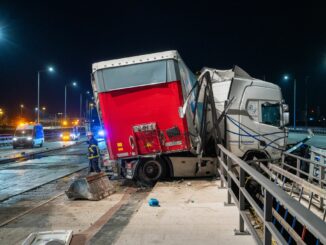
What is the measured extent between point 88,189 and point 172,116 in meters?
2.95

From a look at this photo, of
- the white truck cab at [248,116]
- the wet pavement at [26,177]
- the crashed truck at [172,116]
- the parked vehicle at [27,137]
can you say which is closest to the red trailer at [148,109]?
the crashed truck at [172,116]

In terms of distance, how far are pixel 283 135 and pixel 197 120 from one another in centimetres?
317

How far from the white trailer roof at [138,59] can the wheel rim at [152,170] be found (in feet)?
9.67

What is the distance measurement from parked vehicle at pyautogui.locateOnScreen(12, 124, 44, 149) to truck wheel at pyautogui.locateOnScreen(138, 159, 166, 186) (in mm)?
24437

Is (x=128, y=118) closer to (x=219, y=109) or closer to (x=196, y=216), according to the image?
(x=219, y=109)

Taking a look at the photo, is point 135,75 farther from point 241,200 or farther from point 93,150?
point 241,200

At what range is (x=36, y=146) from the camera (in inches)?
1359

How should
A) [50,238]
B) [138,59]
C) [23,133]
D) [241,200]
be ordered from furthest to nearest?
[23,133], [138,59], [50,238], [241,200]

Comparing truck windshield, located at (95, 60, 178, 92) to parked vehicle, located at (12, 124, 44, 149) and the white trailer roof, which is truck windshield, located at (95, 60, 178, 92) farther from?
parked vehicle, located at (12, 124, 44, 149)

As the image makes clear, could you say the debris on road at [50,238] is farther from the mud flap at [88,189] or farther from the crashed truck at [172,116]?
the crashed truck at [172,116]

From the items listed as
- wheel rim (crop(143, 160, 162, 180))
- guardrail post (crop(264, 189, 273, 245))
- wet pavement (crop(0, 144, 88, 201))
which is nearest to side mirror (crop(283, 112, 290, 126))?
wheel rim (crop(143, 160, 162, 180))

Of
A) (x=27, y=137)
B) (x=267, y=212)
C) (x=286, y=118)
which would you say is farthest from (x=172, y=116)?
(x=27, y=137)

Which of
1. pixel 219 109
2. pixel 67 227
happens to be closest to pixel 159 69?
pixel 219 109

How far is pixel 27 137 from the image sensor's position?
32.7m
